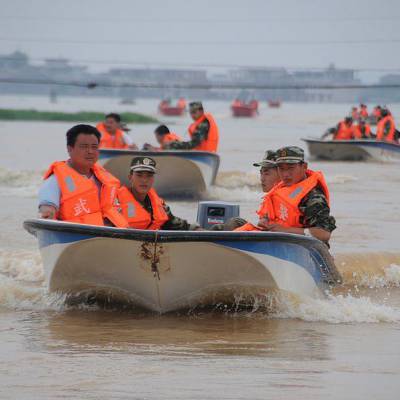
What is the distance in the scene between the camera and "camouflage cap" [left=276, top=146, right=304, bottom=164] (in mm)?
8547

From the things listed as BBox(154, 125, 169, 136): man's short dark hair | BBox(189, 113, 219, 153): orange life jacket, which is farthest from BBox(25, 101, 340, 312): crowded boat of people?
BBox(189, 113, 219, 153): orange life jacket

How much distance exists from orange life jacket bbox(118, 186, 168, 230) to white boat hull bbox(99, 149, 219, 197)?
9.01m

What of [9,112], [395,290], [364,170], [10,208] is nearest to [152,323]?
[395,290]

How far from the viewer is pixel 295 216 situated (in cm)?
869

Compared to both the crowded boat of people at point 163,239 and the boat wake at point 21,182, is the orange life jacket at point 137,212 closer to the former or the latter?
the crowded boat of people at point 163,239

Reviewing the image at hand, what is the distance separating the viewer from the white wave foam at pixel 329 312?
8758 millimetres

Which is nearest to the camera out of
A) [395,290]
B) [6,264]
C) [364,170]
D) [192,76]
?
[395,290]

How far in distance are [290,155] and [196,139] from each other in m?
10.4

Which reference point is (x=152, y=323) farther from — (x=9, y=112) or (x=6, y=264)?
(x=9, y=112)

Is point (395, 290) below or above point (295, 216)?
below

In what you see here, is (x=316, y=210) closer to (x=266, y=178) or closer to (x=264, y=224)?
(x=264, y=224)

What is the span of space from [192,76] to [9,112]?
132m

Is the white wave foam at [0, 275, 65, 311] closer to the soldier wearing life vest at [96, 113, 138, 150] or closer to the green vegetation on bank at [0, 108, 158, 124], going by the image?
the soldier wearing life vest at [96, 113, 138, 150]

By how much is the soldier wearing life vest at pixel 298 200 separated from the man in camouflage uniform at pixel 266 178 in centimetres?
38
